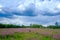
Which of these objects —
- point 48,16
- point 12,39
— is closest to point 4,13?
point 12,39

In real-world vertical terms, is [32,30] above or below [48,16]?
below

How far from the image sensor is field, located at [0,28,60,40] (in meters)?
2.67

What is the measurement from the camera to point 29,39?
2.65m

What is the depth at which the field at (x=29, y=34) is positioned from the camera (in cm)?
267

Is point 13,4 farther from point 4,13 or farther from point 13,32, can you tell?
point 13,32

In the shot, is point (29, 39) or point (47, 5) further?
point (47, 5)

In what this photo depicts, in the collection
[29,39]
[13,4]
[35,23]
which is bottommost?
[29,39]

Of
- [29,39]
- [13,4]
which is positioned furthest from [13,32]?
[13,4]

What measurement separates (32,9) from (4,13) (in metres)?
0.54

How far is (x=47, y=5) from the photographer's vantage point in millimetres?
2830

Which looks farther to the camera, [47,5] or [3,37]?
[47,5]

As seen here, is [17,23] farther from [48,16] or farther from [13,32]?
[48,16]

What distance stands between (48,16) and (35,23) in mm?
287

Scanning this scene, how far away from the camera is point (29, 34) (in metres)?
2.70
